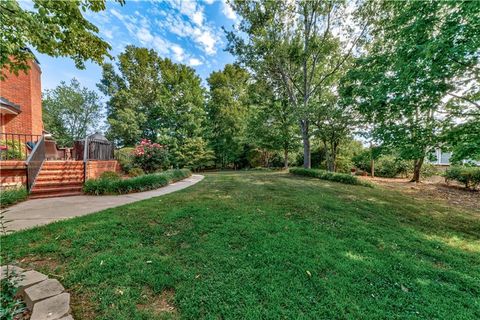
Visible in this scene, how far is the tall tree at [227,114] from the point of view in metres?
20.3


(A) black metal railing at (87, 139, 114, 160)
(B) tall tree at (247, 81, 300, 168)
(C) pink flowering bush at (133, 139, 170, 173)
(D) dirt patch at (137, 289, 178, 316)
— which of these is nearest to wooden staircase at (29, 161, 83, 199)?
(A) black metal railing at (87, 139, 114, 160)

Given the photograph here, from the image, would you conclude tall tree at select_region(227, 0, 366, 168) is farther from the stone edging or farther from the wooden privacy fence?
the stone edging

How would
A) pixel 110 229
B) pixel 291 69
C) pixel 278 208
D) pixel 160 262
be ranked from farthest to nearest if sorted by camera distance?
pixel 291 69 → pixel 278 208 → pixel 110 229 → pixel 160 262

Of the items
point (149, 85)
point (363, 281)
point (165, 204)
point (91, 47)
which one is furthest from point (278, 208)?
point (149, 85)

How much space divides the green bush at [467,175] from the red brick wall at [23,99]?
19753mm

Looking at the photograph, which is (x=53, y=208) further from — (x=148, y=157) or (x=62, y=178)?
(x=148, y=157)

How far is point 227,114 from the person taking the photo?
20453 millimetres

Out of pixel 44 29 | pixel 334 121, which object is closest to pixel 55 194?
pixel 44 29

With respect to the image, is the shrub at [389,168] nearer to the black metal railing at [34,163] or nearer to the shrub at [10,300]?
the shrub at [10,300]

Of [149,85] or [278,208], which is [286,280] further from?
[149,85]

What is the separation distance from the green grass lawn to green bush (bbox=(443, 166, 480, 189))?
21.1ft

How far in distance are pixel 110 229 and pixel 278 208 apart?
3.40 metres

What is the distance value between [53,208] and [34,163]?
2.52 meters

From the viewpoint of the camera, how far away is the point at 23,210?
412cm
